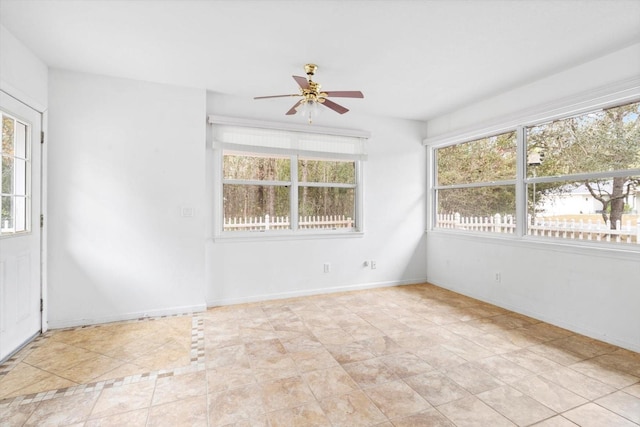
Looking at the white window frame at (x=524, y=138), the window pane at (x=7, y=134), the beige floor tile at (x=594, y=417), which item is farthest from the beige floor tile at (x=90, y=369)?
the white window frame at (x=524, y=138)

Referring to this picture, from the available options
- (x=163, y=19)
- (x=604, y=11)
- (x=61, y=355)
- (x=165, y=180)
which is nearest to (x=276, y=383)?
(x=61, y=355)

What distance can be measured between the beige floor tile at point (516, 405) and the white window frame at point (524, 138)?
1.81m

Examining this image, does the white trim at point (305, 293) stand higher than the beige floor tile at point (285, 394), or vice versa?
the white trim at point (305, 293)

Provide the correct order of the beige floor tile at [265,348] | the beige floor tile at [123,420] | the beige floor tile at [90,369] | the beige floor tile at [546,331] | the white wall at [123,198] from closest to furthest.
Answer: the beige floor tile at [123,420]
the beige floor tile at [90,369]
the beige floor tile at [265,348]
the beige floor tile at [546,331]
the white wall at [123,198]

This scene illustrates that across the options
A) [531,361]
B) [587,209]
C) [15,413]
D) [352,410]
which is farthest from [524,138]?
[15,413]

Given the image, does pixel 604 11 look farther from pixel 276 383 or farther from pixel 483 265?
pixel 276 383

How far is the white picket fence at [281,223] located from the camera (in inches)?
163

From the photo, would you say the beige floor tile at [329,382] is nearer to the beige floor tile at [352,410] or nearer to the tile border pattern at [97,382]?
the beige floor tile at [352,410]

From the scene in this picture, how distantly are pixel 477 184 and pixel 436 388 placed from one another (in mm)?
3065

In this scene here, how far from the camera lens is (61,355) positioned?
8.79 feet

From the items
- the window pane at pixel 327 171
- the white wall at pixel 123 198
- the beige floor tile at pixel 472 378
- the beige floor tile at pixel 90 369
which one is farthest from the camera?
the window pane at pixel 327 171

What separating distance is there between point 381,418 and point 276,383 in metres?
0.77

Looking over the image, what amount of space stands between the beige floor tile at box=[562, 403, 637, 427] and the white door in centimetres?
412

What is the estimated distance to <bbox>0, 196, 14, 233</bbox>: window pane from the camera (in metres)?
2.57
